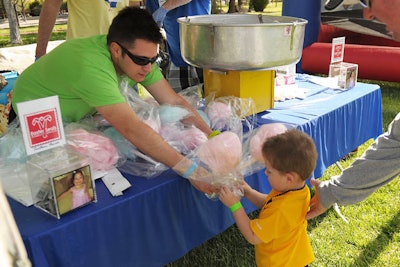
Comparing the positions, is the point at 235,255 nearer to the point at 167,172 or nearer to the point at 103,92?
the point at 167,172

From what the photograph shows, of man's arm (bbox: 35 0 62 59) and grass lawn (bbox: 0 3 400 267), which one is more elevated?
man's arm (bbox: 35 0 62 59)

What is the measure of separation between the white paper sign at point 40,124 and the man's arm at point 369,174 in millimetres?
819

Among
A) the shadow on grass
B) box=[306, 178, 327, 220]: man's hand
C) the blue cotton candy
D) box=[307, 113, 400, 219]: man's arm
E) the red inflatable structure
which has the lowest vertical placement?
the shadow on grass

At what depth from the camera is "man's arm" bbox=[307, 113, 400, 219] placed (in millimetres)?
1145

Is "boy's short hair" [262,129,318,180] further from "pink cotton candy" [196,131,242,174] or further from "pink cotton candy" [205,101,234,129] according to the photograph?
"pink cotton candy" [205,101,234,129]

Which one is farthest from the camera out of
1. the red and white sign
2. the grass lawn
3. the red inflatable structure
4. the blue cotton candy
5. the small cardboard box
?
the red inflatable structure

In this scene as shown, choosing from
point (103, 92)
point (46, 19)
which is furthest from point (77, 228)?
point (46, 19)

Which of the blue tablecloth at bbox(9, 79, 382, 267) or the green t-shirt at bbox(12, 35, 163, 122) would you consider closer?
the blue tablecloth at bbox(9, 79, 382, 267)

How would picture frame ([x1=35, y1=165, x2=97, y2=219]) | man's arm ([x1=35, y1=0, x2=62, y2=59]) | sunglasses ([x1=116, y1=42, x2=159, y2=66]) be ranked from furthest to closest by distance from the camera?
man's arm ([x1=35, y1=0, x2=62, y2=59])
sunglasses ([x1=116, y1=42, x2=159, y2=66])
picture frame ([x1=35, y1=165, x2=97, y2=219])

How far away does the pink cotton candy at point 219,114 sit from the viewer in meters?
1.65

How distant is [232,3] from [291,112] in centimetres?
1425

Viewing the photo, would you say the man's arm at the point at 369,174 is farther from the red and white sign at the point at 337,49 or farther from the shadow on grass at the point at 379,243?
the red and white sign at the point at 337,49

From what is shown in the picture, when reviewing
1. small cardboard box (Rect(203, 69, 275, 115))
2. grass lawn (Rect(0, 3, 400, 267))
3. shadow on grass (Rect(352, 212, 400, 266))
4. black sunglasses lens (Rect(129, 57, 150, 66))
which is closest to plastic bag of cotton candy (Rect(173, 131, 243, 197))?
black sunglasses lens (Rect(129, 57, 150, 66))

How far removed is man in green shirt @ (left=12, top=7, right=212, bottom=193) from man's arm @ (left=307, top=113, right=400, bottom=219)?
387 mm
